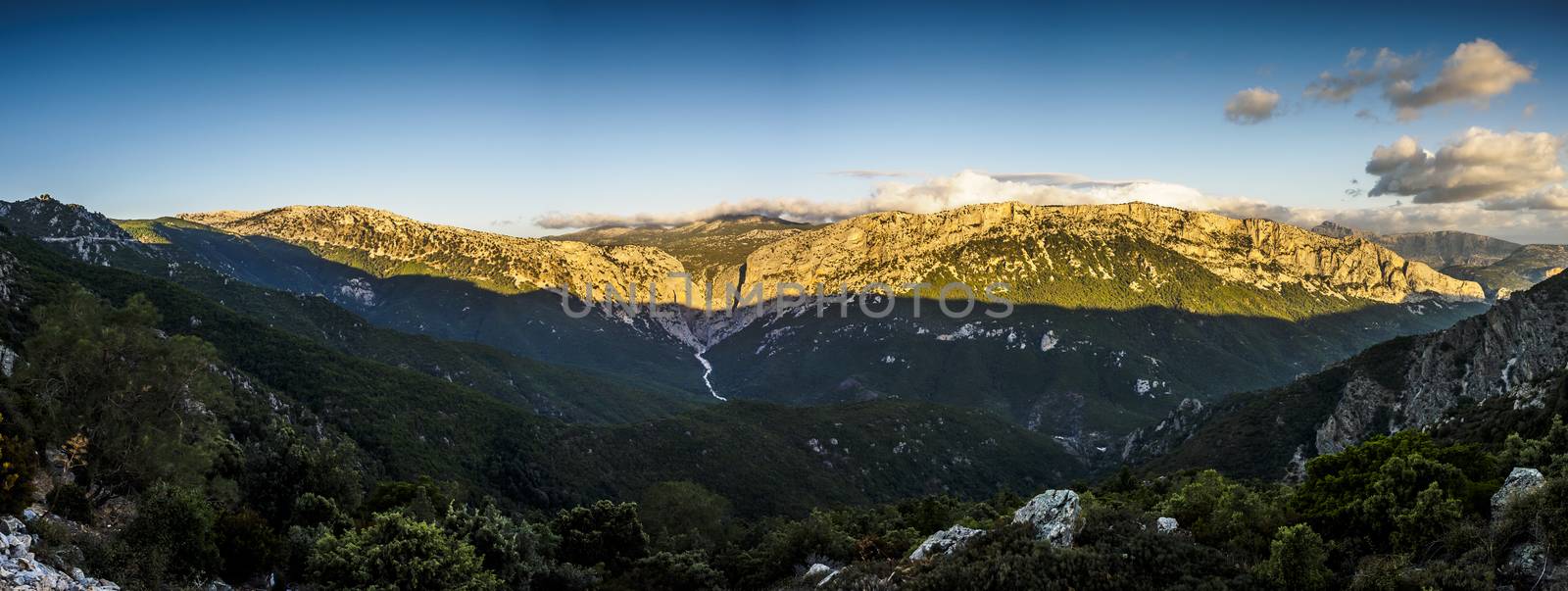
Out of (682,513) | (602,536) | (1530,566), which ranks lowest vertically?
(682,513)

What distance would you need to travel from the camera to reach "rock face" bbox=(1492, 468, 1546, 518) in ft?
73.4

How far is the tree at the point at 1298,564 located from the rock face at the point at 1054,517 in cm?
689

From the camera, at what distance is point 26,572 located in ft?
64.6

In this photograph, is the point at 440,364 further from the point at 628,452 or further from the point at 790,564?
the point at 790,564

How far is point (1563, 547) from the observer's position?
1931cm

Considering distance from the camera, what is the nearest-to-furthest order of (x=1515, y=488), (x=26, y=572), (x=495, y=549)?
(x=26, y=572) < (x=1515, y=488) < (x=495, y=549)

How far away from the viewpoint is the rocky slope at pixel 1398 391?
3907 inches

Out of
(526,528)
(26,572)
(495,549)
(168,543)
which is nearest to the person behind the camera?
(26,572)

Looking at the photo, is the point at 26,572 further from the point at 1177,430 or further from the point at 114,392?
the point at 1177,430

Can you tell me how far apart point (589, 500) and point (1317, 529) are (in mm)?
121205

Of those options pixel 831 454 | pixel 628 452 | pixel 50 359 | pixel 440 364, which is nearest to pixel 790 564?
pixel 50 359

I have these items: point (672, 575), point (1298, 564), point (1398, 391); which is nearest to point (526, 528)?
point (672, 575)

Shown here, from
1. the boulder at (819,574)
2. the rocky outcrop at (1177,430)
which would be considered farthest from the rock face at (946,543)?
the rocky outcrop at (1177,430)

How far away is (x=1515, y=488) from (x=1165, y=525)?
1135cm
